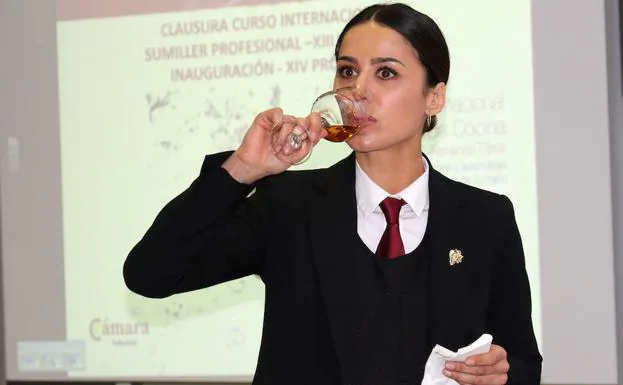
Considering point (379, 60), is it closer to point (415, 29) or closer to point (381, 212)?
point (415, 29)

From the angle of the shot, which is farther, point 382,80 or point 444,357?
point 382,80

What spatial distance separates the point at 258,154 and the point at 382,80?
0.41 metres

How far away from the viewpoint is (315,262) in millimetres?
1870

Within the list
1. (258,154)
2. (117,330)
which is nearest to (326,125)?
(258,154)

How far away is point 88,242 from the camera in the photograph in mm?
3686

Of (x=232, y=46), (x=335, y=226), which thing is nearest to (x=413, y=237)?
(x=335, y=226)

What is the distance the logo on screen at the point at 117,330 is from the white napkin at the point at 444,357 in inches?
81.0

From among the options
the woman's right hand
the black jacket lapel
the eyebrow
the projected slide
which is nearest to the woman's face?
the eyebrow

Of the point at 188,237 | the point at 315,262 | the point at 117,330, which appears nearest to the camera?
the point at 188,237

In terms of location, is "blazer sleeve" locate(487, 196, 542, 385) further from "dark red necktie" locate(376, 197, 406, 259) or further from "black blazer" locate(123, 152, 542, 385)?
"dark red necktie" locate(376, 197, 406, 259)

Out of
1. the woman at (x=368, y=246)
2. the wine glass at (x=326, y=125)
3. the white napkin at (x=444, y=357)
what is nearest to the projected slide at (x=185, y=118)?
the woman at (x=368, y=246)

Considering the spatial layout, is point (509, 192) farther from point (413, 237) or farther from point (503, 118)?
point (413, 237)

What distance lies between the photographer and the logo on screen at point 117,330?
11.9ft

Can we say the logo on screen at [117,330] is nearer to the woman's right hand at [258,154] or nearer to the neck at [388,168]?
the neck at [388,168]
